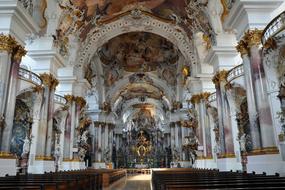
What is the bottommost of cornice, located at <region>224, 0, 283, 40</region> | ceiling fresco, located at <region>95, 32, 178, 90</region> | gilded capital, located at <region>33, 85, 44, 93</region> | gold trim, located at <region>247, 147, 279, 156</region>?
gold trim, located at <region>247, 147, 279, 156</region>

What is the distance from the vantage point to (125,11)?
Answer: 705 inches

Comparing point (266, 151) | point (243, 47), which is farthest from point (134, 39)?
point (266, 151)

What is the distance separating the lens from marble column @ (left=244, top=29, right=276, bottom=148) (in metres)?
7.74

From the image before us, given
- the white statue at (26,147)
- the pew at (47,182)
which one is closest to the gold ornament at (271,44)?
the pew at (47,182)

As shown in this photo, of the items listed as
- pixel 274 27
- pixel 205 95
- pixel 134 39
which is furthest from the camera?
pixel 134 39

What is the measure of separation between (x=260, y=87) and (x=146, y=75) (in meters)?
19.7

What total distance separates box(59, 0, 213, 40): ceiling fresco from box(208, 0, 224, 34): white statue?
40cm

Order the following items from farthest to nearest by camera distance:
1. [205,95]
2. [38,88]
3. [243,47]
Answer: [205,95] → [38,88] → [243,47]

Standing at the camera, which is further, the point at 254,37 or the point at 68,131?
the point at 68,131

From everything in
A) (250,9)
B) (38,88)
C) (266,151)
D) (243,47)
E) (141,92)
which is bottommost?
(266,151)

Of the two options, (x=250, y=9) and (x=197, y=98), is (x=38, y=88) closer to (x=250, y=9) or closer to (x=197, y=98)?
(x=197, y=98)

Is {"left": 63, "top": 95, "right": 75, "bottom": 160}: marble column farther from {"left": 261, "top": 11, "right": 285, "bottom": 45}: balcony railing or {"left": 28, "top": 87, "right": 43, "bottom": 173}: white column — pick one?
{"left": 261, "top": 11, "right": 285, "bottom": 45}: balcony railing

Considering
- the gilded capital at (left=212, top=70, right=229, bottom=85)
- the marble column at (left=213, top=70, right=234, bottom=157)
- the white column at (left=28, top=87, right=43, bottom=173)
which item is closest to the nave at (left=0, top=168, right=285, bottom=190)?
the white column at (left=28, top=87, right=43, bottom=173)

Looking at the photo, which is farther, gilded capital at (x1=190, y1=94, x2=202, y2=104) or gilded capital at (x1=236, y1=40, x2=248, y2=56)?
gilded capital at (x1=190, y1=94, x2=202, y2=104)
